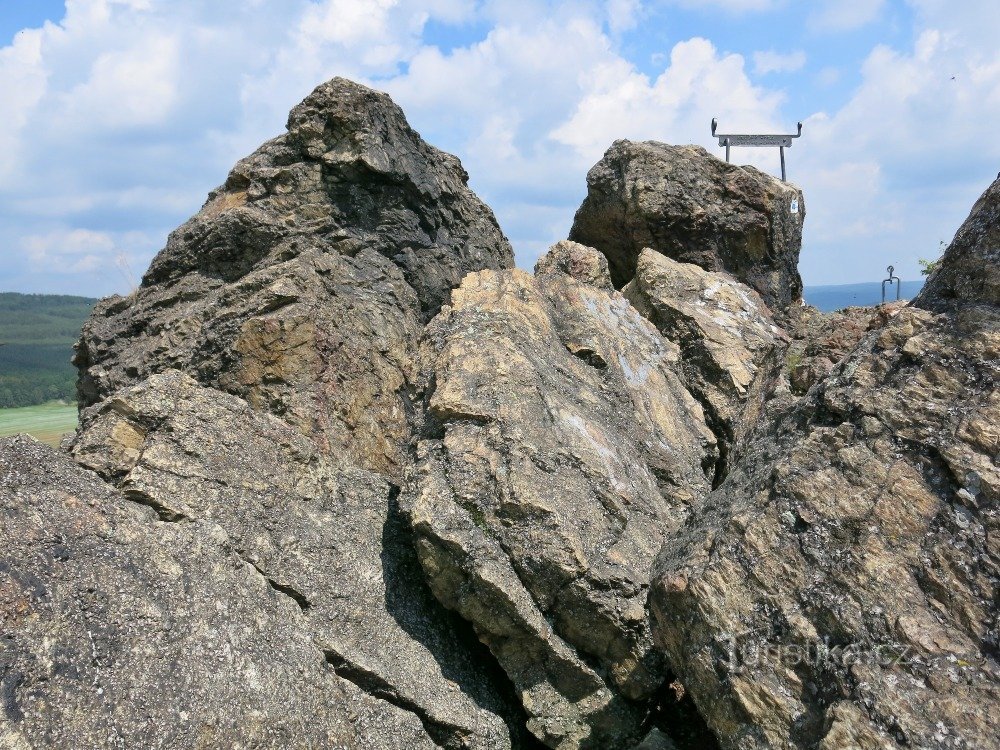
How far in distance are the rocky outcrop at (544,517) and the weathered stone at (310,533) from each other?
0.57 metres

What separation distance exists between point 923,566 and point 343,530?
5575 mm

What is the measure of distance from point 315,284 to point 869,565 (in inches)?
307

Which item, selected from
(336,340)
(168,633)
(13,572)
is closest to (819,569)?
(168,633)

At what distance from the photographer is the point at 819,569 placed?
21.6 ft

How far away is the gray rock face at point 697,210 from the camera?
1917cm

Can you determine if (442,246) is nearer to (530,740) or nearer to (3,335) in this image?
(530,740)

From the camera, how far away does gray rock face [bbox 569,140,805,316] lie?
19.2 m

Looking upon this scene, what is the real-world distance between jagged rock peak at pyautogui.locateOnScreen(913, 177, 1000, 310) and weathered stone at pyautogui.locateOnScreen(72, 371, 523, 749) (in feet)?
18.9

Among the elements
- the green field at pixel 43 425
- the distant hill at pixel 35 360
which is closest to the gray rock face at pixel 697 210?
the green field at pixel 43 425

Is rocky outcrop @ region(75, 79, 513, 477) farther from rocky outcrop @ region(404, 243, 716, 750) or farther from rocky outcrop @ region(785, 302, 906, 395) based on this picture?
rocky outcrop @ region(785, 302, 906, 395)

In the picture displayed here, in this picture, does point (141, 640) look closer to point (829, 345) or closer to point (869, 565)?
point (869, 565)

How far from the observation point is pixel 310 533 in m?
8.61

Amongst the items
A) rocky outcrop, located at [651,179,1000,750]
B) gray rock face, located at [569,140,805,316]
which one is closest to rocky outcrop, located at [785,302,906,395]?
rocky outcrop, located at [651,179,1000,750]

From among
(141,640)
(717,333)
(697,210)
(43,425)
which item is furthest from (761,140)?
(43,425)
